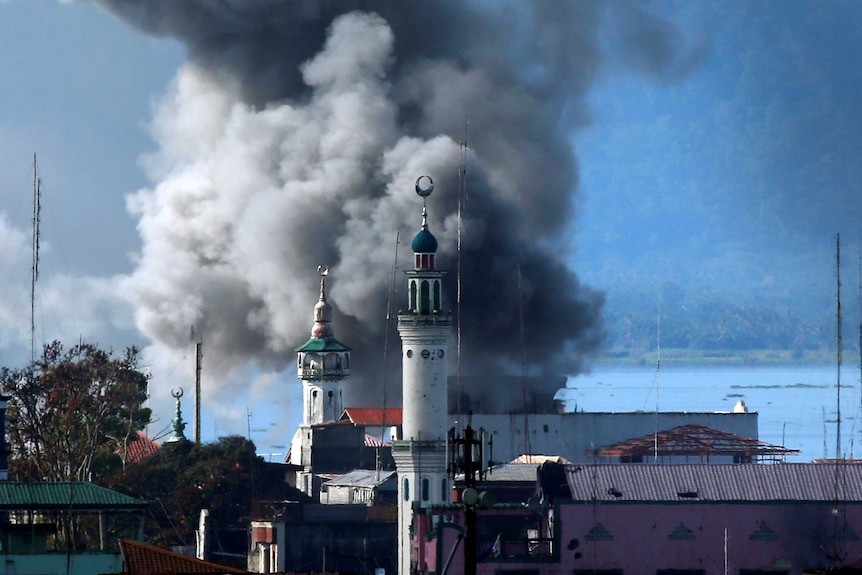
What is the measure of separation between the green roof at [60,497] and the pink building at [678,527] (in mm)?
13289

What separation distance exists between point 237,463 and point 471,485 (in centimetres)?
6435

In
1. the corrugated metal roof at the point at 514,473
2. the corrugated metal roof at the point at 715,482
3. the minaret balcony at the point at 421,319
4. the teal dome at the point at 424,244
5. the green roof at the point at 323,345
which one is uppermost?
the green roof at the point at 323,345

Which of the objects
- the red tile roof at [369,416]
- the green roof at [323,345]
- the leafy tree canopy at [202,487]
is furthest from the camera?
the green roof at [323,345]

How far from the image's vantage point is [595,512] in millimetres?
77125

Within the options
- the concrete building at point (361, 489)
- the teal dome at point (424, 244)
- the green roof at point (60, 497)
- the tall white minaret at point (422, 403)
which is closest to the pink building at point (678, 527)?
the tall white minaret at point (422, 403)

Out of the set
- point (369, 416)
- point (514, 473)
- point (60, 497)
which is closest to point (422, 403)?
point (514, 473)

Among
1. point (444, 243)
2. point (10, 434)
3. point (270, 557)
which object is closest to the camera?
point (270, 557)

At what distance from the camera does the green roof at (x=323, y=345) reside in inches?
5133

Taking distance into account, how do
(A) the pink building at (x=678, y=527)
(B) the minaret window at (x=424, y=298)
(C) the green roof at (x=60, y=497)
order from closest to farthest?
1. (C) the green roof at (x=60, y=497)
2. (A) the pink building at (x=678, y=527)
3. (B) the minaret window at (x=424, y=298)

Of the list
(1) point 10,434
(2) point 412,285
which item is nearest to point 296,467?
(1) point 10,434

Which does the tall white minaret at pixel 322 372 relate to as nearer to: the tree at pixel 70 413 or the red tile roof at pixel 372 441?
the red tile roof at pixel 372 441

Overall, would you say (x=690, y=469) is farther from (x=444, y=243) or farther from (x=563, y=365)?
(x=563, y=365)

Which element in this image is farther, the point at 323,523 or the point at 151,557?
the point at 323,523

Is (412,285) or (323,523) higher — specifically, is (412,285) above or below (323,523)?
above
